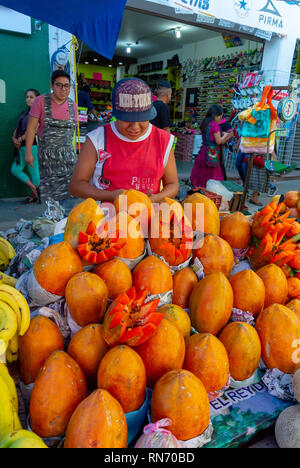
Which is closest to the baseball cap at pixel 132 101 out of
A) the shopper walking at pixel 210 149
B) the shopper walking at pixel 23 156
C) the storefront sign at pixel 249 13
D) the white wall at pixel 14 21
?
the shopper walking at pixel 210 149

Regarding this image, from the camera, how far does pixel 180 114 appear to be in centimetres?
1458

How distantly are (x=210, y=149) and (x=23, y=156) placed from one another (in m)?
3.09

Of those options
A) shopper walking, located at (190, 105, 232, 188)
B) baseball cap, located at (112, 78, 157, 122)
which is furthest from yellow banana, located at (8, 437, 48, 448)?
shopper walking, located at (190, 105, 232, 188)

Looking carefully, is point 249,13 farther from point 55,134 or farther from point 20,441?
point 20,441

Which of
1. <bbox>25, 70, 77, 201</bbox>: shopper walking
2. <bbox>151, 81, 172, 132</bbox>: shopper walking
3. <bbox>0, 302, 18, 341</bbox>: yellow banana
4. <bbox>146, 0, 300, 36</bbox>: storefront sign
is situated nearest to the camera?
<bbox>0, 302, 18, 341</bbox>: yellow banana

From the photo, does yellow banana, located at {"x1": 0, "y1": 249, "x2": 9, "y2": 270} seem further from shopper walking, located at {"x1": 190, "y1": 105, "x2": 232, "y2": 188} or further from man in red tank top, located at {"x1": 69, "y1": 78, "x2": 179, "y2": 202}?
shopper walking, located at {"x1": 190, "y1": 105, "x2": 232, "y2": 188}

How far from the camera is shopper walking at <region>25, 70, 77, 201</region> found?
12.5ft

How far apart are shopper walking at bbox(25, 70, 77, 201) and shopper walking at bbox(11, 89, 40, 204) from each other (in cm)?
118

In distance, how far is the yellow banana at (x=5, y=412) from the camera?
0.79 meters

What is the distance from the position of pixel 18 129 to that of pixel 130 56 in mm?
13190

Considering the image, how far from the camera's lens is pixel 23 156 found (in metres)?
5.49

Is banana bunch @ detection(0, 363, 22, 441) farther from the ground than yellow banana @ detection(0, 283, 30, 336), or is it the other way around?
yellow banana @ detection(0, 283, 30, 336)

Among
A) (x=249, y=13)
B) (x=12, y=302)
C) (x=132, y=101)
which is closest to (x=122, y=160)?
(x=132, y=101)
